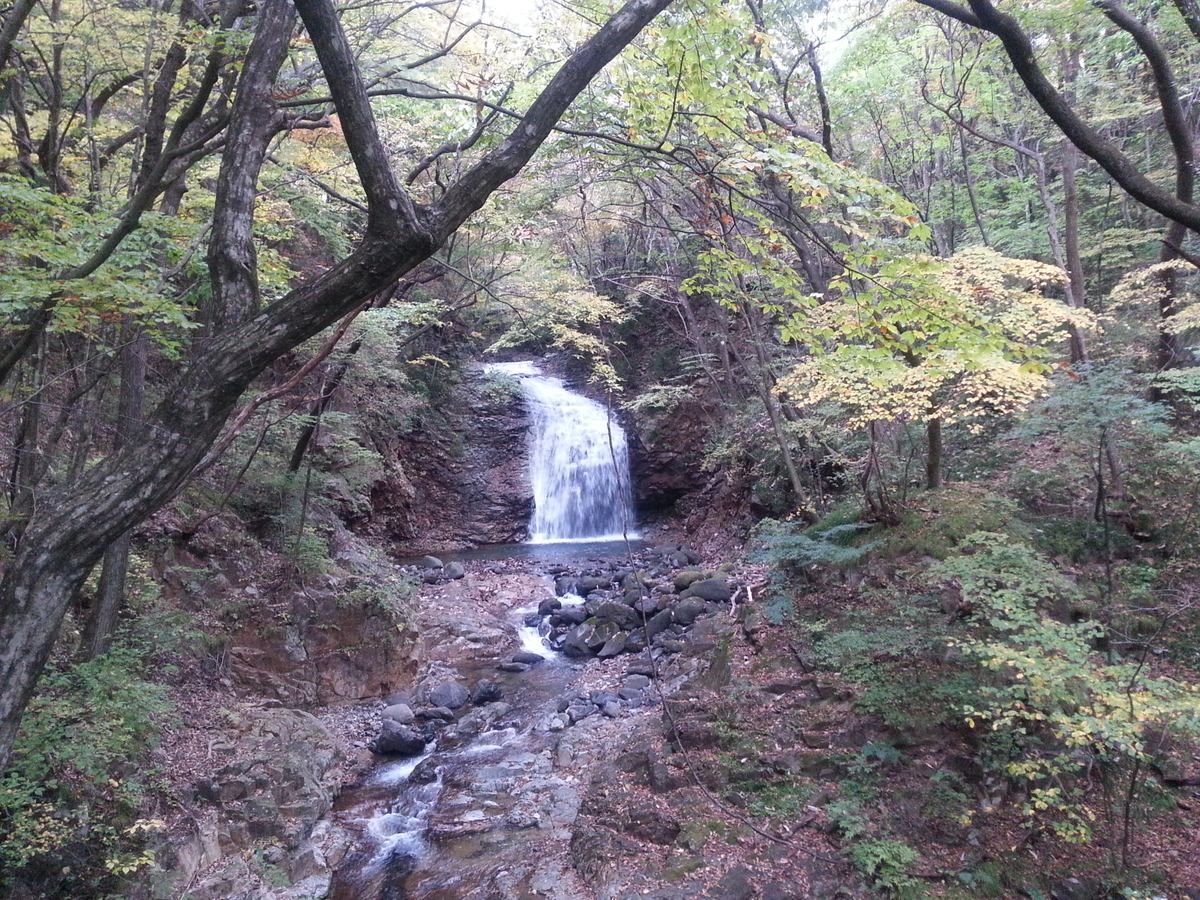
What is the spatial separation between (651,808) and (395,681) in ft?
15.9

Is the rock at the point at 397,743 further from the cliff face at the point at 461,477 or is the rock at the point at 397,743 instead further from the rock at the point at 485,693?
the cliff face at the point at 461,477

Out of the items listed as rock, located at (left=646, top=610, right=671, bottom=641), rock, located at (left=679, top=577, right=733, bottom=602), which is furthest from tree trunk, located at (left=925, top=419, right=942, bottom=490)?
rock, located at (left=646, top=610, right=671, bottom=641)

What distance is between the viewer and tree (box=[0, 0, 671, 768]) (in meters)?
2.37

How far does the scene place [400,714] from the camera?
27.2 feet

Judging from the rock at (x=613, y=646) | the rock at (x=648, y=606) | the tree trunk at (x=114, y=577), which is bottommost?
the rock at (x=613, y=646)

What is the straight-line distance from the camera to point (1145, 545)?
704cm

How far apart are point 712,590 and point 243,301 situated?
9.00m

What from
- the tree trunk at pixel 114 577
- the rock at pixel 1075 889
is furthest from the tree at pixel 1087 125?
the tree trunk at pixel 114 577

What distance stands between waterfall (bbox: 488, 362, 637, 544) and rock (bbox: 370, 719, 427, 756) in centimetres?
1015

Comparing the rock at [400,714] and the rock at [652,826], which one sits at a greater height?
the rock at [400,714]

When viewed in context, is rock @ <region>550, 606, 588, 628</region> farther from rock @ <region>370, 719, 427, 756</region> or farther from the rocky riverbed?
rock @ <region>370, 719, 427, 756</region>

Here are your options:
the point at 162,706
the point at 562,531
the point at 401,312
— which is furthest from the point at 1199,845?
the point at 562,531

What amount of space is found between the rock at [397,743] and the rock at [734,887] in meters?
4.30

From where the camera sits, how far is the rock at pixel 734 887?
14.2 feet
